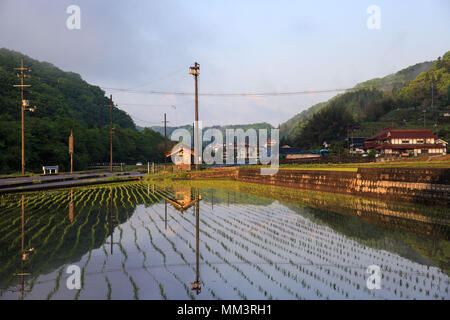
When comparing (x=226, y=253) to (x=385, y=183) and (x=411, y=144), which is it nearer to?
(x=385, y=183)

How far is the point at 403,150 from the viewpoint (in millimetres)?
74500

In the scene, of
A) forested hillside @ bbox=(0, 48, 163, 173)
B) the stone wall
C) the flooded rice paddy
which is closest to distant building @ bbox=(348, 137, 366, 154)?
forested hillside @ bbox=(0, 48, 163, 173)

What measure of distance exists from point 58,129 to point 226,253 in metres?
63.5

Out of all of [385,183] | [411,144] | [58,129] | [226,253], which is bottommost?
[226,253]

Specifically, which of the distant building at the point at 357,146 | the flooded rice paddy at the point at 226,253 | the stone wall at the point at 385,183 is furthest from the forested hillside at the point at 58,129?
the distant building at the point at 357,146

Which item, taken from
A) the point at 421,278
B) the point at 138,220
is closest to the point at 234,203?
the point at 138,220

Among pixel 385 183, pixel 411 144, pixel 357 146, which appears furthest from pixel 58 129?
pixel 357 146

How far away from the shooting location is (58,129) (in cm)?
6275

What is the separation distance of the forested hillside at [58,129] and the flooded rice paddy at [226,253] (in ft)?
135

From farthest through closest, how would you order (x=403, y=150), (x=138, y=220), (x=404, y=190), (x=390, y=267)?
1. (x=403, y=150)
2. (x=404, y=190)
3. (x=138, y=220)
4. (x=390, y=267)

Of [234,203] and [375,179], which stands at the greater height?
[375,179]

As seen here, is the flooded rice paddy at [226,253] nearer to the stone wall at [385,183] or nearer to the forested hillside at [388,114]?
the stone wall at [385,183]

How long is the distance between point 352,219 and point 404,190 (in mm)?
4222
